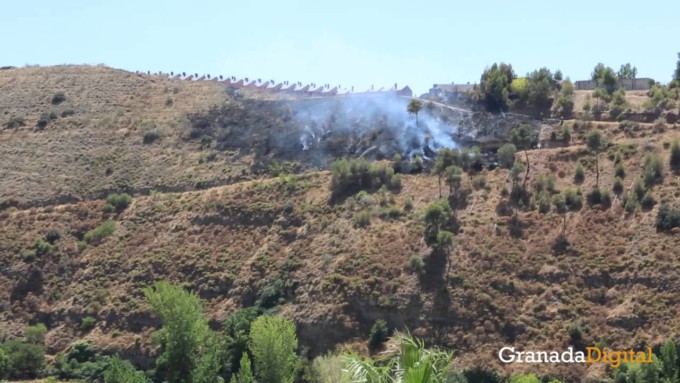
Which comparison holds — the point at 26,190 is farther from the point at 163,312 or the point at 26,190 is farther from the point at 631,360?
the point at 631,360

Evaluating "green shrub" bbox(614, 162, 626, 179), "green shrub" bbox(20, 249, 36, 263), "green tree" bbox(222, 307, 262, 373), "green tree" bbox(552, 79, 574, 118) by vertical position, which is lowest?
"green tree" bbox(222, 307, 262, 373)

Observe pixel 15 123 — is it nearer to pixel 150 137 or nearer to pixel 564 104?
pixel 150 137

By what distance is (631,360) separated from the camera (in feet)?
179

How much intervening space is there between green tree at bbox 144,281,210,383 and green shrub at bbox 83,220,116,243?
19.4 meters

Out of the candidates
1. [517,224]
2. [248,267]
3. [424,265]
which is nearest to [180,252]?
[248,267]

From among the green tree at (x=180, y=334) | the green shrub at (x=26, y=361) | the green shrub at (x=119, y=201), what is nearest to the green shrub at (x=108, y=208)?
the green shrub at (x=119, y=201)

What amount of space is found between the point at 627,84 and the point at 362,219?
107 feet

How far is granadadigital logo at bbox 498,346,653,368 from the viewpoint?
179ft

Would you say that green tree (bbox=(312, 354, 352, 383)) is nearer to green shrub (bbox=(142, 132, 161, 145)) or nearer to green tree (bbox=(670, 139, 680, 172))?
green tree (bbox=(670, 139, 680, 172))

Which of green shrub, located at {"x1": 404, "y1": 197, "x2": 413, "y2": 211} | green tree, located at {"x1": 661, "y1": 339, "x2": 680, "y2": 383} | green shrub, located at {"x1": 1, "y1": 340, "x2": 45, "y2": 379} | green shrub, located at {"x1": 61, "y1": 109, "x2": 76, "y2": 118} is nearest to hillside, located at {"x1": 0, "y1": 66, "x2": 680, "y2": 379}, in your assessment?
green shrub, located at {"x1": 404, "y1": 197, "x2": 413, "y2": 211}

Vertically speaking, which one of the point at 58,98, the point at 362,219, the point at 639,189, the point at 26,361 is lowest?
the point at 26,361

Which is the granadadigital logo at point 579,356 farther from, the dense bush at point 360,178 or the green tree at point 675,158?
the dense bush at point 360,178

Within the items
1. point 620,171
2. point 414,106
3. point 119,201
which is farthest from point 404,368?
point 119,201

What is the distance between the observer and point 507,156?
74.6m
